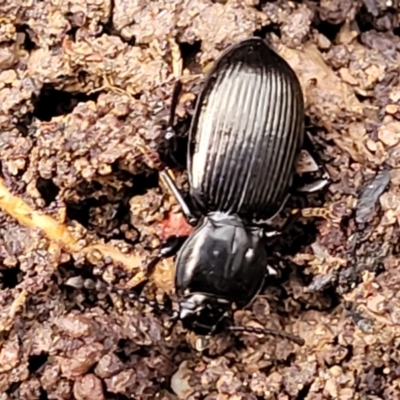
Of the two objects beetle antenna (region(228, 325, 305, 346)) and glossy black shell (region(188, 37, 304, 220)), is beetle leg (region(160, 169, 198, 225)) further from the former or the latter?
beetle antenna (region(228, 325, 305, 346))

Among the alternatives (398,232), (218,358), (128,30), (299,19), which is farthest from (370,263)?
(128,30)

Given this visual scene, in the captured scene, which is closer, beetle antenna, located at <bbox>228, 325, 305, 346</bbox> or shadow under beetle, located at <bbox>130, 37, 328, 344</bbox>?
shadow under beetle, located at <bbox>130, 37, 328, 344</bbox>

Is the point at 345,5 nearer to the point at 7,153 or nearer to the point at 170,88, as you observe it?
the point at 170,88

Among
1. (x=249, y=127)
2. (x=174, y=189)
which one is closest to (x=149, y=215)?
(x=174, y=189)

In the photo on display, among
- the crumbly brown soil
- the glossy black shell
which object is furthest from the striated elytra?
the crumbly brown soil

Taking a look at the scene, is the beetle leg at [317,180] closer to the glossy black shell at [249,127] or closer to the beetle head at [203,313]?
the glossy black shell at [249,127]

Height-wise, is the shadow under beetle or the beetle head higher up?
the shadow under beetle
